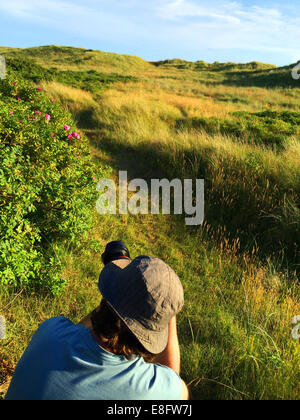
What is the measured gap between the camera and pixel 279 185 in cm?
510

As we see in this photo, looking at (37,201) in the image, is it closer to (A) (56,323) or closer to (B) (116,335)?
(A) (56,323)

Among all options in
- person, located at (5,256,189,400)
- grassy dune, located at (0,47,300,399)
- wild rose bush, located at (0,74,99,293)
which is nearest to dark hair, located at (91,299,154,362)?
person, located at (5,256,189,400)

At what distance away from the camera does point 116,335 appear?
1.22 meters

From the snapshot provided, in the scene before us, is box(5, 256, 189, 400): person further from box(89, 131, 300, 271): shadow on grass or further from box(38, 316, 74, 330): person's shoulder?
box(89, 131, 300, 271): shadow on grass

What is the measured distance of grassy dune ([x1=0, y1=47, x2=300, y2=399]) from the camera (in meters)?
2.28

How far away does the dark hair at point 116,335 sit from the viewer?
3.97 feet

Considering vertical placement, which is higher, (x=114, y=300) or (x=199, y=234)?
(x=114, y=300)

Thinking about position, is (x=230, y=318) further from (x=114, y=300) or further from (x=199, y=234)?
(x=199, y=234)

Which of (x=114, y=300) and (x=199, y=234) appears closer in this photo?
(x=114, y=300)

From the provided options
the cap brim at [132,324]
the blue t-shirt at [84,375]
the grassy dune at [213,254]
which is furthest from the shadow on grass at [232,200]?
the blue t-shirt at [84,375]

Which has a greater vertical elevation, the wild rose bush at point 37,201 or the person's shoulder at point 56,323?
the wild rose bush at point 37,201

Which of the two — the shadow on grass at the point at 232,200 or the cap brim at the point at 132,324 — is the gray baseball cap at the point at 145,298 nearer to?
the cap brim at the point at 132,324
